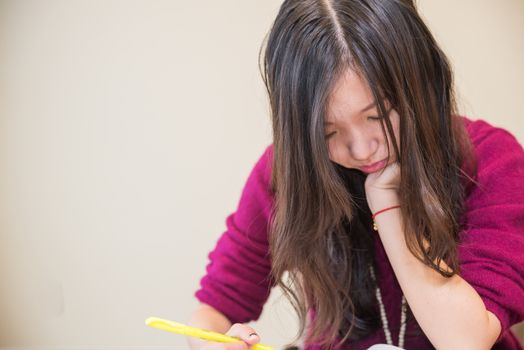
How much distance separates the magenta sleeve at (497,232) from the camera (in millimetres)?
629

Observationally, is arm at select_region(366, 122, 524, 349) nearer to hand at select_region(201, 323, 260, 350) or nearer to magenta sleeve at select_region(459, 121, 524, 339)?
magenta sleeve at select_region(459, 121, 524, 339)

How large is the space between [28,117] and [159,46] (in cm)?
33

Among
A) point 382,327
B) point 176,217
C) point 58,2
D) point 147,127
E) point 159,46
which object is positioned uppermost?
point 58,2

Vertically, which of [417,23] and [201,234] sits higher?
[417,23]

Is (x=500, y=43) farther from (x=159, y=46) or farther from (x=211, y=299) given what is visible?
(x=211, y=299)

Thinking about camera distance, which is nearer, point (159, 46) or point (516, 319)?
point (516, 319)

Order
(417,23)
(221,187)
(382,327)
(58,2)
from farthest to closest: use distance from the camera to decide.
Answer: (221,187), (58,2), (382,327), (417,23)

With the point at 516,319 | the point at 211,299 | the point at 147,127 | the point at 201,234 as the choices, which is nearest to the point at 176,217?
the point at 201,234

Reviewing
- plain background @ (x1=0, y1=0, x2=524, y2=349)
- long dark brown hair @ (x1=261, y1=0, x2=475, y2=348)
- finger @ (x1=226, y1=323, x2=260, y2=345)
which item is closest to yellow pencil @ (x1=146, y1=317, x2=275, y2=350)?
finger @ (x1=226, y1=323, x2=260, y2=345)

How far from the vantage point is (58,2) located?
1.20m

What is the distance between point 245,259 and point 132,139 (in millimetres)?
521

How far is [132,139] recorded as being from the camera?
49.2 inches

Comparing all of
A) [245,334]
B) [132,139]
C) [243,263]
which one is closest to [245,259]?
[243,263]

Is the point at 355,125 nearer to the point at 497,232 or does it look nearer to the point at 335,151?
the point at 335,151
